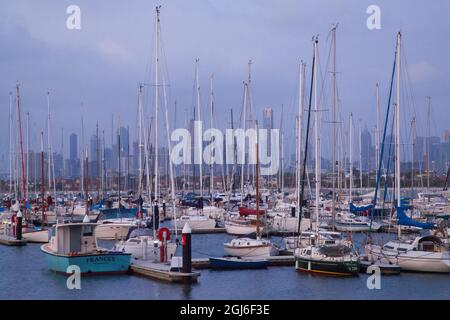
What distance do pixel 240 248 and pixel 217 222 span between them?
21.7 meters

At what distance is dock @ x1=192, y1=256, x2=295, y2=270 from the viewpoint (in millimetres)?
38031

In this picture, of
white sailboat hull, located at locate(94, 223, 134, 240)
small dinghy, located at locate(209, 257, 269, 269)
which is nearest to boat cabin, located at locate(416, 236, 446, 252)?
small dinghy, located at locate(209, 257, 269, 269)

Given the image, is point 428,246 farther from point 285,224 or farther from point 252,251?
point 285,224

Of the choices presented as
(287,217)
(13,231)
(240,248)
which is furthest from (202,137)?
(240,248)

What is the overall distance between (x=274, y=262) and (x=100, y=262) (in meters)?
8.83

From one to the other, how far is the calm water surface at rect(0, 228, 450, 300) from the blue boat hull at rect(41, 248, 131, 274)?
42 centimetres

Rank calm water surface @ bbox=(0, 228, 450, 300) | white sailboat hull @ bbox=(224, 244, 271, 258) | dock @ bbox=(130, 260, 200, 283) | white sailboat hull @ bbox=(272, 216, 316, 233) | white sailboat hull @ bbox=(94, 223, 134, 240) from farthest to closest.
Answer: white sailboat hull @ bbox=(272, 216, 316, 233), white sailboat hull @ bbox=(94, 223, 134, 240), white sailboat hull @ bbox=(224, 244, 271, 258), dock @ bbox=(130, 260, 200, 283), calm water surface @ bbox=(0, 228, 450, 300)

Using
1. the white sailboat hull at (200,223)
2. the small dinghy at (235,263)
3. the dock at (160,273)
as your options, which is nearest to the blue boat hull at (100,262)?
the dock at (160,273)

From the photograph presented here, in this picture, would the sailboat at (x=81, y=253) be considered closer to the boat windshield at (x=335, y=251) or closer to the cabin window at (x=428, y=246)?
the boat windshield at (x=335, y=251)

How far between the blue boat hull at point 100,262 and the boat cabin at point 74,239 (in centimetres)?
82

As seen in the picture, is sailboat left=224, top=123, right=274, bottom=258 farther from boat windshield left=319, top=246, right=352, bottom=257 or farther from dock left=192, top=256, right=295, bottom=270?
boat windshield left=319, top=246, right=352, bottom=257

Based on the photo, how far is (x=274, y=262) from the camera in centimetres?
3881

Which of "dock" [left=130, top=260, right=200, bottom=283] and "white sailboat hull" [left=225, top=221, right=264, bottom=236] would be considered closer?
"dock" [left=130, top=260, right=200, bottom=283]
